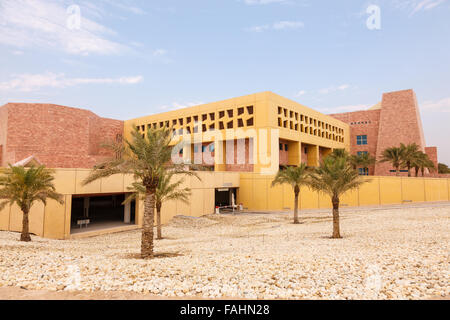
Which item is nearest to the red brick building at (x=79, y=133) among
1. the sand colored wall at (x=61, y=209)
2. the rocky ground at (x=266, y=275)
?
the sand colored wall at (x=61, y=209)

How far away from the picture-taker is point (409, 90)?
51812mm

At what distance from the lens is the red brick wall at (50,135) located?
38.3 metres

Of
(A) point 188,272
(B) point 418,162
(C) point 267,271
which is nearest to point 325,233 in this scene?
(C) point 267,271

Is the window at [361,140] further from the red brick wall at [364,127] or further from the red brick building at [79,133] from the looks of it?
the red brick building at [79,133]

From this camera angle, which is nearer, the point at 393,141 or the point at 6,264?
the point at 6,264

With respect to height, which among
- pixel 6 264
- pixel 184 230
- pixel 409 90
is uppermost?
pixel 409 90

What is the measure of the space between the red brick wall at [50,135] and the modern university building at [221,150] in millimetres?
126

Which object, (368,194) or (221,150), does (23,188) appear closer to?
(221,150)

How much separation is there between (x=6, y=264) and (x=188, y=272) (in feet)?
20.6

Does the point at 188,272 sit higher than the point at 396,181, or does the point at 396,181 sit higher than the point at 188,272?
the point at 396,181

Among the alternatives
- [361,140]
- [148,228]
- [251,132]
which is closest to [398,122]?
[361,140]

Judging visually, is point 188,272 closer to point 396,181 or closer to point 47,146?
point 396,181

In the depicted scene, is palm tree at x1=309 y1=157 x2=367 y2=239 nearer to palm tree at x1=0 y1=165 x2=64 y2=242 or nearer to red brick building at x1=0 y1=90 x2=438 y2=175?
palm tree at x1=0 y1=165 x2=64 y2=242
